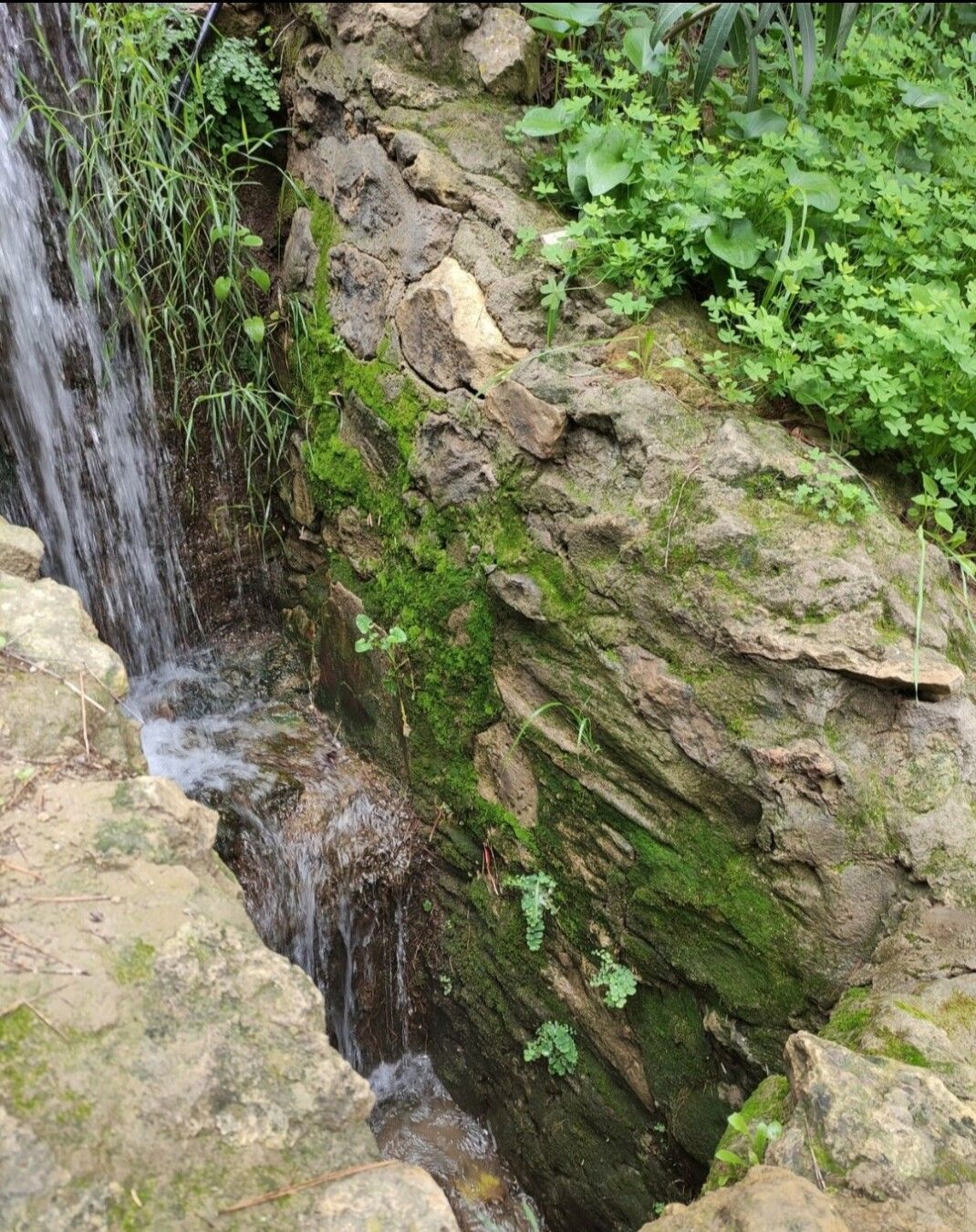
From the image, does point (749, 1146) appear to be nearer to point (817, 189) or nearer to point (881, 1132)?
point (881, 1132)

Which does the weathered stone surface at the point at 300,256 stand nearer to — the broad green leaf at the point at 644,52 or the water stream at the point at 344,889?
the broad green leaf at the point at 644,52

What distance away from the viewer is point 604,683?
2.68m

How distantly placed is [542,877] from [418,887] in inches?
24.1

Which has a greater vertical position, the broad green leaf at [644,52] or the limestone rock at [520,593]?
the broad green leaf at [644,52]

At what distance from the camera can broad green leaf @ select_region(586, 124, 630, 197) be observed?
113 inches

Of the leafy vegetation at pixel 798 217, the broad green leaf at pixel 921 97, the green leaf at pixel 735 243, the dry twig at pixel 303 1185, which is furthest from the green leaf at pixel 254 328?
the dry twig at pixel 303 1185

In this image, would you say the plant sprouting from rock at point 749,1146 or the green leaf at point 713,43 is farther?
the green leaf at point 713,43

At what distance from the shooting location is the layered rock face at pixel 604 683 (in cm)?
232

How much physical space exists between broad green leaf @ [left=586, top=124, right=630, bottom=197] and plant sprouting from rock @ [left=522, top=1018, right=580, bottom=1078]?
2.64 metres

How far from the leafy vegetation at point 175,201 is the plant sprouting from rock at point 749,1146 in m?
2.88

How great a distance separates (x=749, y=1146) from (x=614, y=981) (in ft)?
3.21

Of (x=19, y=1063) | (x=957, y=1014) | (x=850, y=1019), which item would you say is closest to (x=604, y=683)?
(x=850, y=1019)

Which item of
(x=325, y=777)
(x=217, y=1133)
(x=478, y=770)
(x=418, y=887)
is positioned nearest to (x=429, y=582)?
(x=478, y=770)

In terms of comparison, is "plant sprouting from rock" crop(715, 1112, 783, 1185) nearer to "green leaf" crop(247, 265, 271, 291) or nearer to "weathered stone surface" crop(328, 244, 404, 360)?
"weathered stone surface" crop(328, 244, 404, 360)
